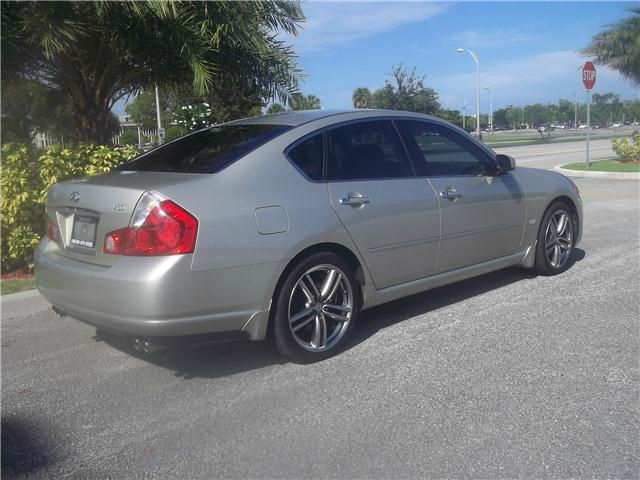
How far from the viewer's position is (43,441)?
332 cm

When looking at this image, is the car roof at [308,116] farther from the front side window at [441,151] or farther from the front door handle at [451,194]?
the front door handle at [451,194]

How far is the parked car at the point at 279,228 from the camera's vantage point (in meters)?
3.58

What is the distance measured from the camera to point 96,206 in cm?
385

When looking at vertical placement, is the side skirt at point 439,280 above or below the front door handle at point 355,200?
below

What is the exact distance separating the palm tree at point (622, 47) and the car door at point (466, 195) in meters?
24.0

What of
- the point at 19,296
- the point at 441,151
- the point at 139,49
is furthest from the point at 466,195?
the point at 139,49

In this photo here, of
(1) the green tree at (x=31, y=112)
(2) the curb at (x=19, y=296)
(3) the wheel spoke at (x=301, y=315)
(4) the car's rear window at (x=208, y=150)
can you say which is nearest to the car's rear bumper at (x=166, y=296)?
(3) the wheel spoke at (x=301, y=315)

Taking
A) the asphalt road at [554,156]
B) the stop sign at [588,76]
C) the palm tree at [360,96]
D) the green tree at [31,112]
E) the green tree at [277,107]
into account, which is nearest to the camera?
the green tree at [31,112]

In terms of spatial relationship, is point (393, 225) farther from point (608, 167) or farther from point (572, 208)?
point (608, 167)

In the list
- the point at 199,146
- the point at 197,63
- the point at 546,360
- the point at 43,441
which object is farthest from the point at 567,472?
the point at 197,63

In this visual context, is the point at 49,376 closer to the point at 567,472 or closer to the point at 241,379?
the point at 241,379

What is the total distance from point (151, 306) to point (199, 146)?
1492 millimetres

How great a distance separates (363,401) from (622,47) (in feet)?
88.3

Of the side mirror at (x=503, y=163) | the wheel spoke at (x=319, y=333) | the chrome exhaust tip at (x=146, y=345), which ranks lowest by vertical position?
the wheel spoke at (x=319, y=333)
